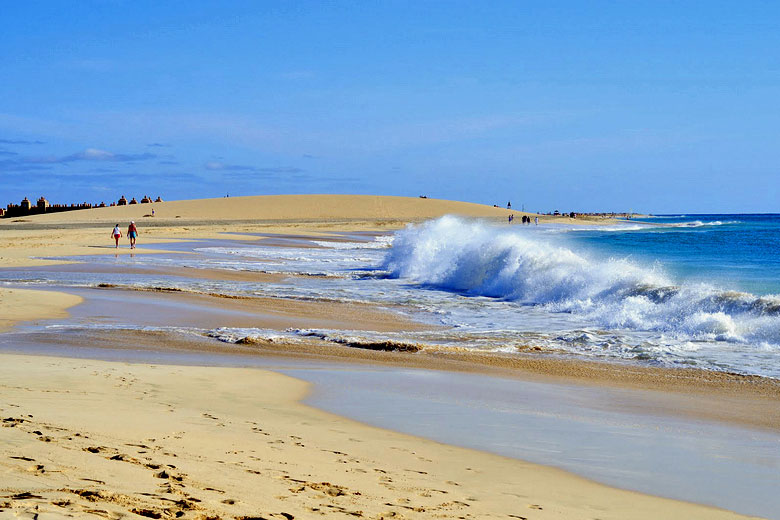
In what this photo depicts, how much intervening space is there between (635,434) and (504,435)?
46.1 inches

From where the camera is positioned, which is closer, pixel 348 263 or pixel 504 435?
pixel 504 435

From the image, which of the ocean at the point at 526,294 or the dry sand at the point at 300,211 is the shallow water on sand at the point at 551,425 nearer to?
the ocean at the point at 526,294

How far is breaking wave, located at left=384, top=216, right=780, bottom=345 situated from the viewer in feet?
41.9

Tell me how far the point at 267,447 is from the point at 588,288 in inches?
514

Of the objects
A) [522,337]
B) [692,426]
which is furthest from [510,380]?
[522,337]

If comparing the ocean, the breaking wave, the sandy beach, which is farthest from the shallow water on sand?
the breaking wave

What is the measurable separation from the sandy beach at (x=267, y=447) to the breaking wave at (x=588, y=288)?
365 cm

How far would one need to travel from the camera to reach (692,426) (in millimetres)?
6863

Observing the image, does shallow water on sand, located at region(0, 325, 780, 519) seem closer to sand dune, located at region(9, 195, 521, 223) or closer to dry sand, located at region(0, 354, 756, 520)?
dry sand, located at region(0, 354, 756, 520)

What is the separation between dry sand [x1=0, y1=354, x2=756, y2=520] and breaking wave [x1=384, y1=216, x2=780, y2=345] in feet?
26.1

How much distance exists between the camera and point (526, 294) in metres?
18.7

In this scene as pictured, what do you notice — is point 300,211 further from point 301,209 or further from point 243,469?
point 243,469

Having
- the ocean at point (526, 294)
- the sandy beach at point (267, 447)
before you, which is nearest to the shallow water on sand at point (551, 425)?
the sandy beach at point (267, 447)

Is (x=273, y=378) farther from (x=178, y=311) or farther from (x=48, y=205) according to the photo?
(x=48, y=205)
